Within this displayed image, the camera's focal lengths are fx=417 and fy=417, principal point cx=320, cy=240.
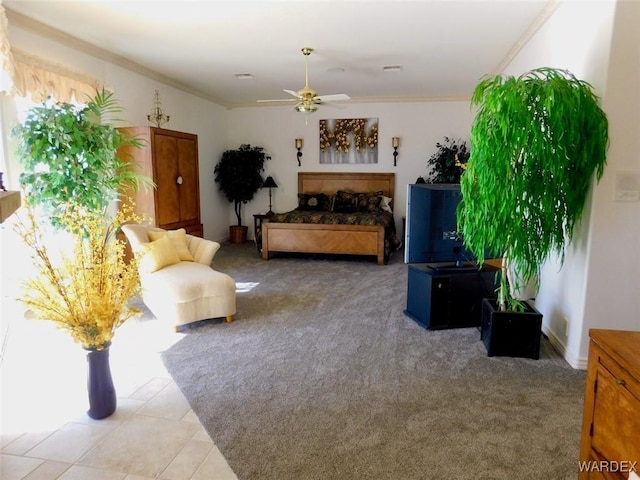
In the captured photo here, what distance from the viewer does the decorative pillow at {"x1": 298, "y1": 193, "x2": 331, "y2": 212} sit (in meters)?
7.00

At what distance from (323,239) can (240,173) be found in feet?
7.21

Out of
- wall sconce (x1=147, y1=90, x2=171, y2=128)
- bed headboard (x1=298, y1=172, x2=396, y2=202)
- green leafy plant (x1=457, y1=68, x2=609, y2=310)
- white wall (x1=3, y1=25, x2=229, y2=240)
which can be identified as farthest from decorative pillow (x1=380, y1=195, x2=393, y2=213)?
green leafy plant (x1=457, y1=68, x2=609, y2=310)

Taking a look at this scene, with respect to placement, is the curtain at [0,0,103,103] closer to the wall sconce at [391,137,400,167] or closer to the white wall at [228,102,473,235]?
the white wall at [228,102,473,235]

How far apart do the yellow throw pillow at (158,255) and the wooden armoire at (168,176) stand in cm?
80

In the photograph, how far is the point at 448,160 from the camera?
6.52 m

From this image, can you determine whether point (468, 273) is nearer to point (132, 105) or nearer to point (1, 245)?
point (1, 245)

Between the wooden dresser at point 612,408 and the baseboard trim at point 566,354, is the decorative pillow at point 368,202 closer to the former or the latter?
the baseboard trim at point 566,354

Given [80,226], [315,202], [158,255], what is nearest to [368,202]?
[315,202]

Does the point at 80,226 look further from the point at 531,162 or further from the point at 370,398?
the point at 531,162

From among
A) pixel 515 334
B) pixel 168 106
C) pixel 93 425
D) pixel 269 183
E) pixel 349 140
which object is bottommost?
pixel 93 425

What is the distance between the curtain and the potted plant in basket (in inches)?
6.0

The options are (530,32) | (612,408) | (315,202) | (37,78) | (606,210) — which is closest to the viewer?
(612,408)

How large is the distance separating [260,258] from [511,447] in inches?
184

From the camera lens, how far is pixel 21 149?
11.0 ft
